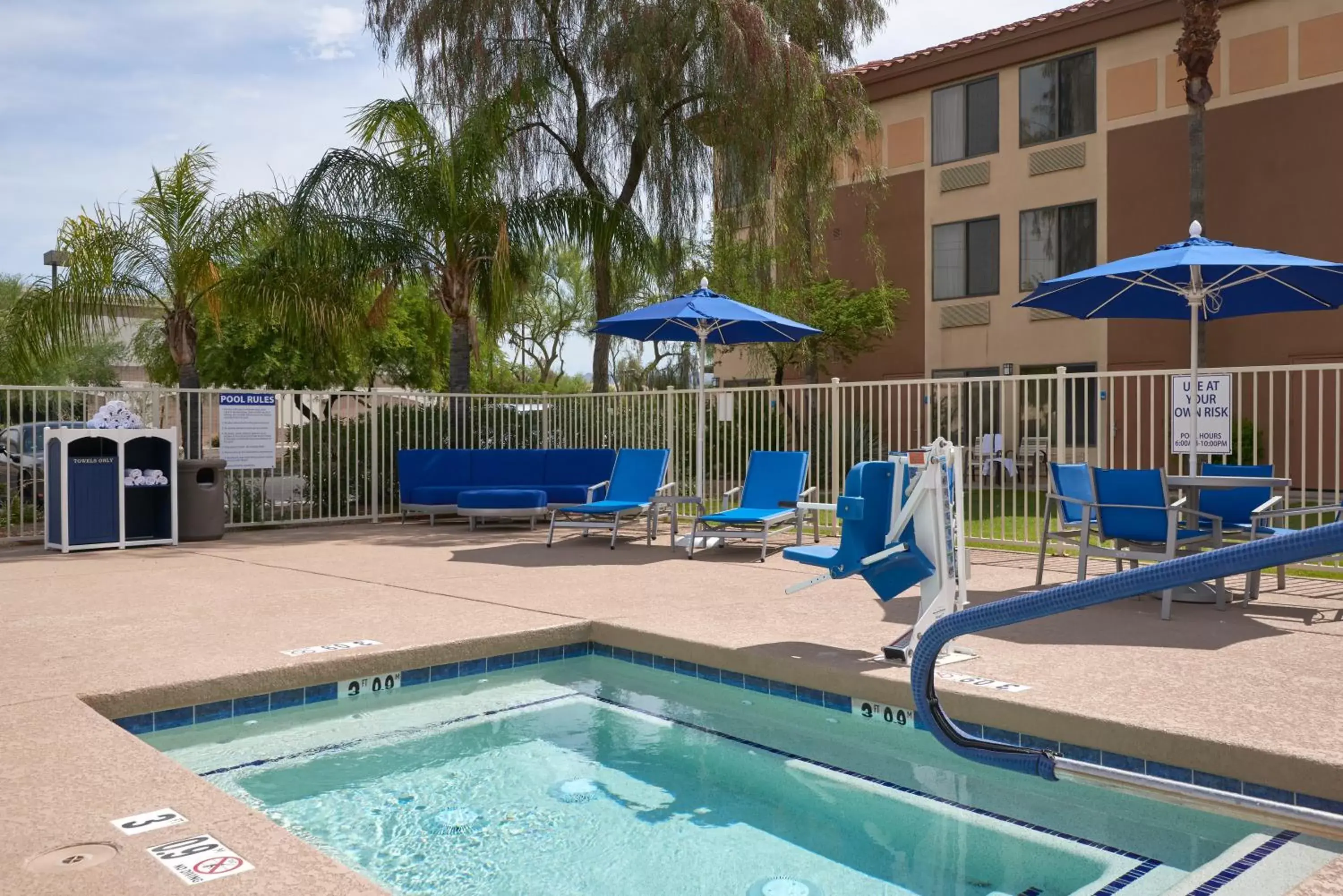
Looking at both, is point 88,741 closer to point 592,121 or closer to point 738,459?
point 738,459

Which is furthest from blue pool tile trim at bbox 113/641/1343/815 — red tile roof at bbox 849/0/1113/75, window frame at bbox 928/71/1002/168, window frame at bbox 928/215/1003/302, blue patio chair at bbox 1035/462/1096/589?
window frame at bbox 928/71/1002/168

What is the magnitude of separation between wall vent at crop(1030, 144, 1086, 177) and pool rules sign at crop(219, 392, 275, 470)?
14462mm

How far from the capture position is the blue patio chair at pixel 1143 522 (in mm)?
6547

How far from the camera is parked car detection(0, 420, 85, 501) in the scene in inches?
430

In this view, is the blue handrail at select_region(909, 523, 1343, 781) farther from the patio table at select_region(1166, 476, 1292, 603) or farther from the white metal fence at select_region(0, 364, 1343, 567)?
the white metal fence at select_region(0, 364, 1343, 567)

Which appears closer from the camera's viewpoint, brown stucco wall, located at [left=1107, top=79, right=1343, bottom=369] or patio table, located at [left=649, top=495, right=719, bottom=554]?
patio table, located at [left=649, top=495, right=719, bottom=554]

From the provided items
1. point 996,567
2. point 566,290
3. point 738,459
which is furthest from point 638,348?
point 996,567

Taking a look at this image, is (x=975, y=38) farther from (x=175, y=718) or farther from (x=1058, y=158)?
(x=175, y=718)

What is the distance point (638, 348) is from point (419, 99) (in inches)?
1408

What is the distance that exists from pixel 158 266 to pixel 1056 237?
49.8 ft

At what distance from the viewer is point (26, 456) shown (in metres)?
13.1

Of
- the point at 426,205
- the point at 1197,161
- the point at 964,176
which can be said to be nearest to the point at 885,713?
the point at 426,205

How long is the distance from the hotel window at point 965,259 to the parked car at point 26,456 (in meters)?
15.9

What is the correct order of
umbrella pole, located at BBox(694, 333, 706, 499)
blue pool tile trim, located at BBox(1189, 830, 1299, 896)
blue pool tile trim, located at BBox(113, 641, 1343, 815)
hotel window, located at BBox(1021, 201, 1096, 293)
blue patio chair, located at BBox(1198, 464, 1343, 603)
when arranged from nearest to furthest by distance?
blue pool tile trim, located at BBox(1189, 830, 1299, 896) → blue pool tile trim, located at BBox(113, 641, 1343, 815) → blue patio chair, located at BBox(1198, 464, 1343, 603) → umbrella pole, located at BBox(694, 333, 706, 499) → hotel window, located at BBox(1021, 201, 1096, 293)
